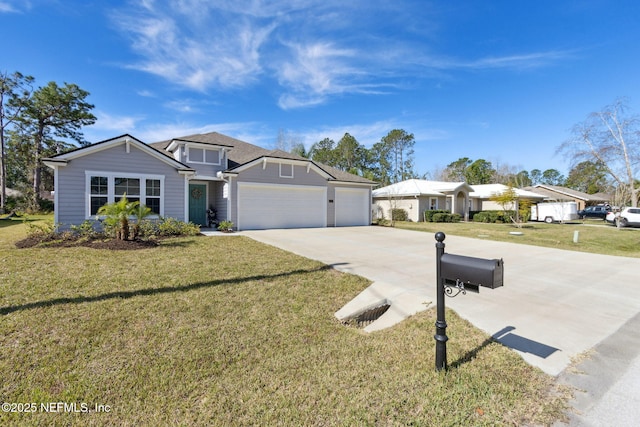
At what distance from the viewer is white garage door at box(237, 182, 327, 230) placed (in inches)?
594

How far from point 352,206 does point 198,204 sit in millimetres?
9398

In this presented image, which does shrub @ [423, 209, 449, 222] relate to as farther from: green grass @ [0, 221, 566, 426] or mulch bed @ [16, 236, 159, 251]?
green grass @ [0, 221, 566, 426]

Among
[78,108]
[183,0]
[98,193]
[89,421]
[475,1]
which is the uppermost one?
[78,108]

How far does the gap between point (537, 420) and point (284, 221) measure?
14.7 metres

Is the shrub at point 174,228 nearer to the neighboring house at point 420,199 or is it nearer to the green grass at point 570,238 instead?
the green grass at point 570,238

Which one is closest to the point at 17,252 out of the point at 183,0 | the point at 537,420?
the point at 183,0

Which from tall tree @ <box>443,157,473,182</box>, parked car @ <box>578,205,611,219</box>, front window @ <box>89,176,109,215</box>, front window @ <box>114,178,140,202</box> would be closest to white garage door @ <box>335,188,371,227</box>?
front window @ <box>114,178,140,202</box>

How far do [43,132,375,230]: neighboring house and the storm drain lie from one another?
10.9 m

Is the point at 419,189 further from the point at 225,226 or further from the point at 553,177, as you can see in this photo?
the point at 553,177

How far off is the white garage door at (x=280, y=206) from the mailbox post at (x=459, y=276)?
1304 cm

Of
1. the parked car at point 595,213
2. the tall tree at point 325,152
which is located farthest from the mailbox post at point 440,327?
the parked car at point 595,213

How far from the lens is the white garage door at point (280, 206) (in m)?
15.1

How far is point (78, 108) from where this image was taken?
3092 centimetres

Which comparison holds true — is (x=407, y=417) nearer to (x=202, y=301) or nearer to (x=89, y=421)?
(x=89, y=421)
